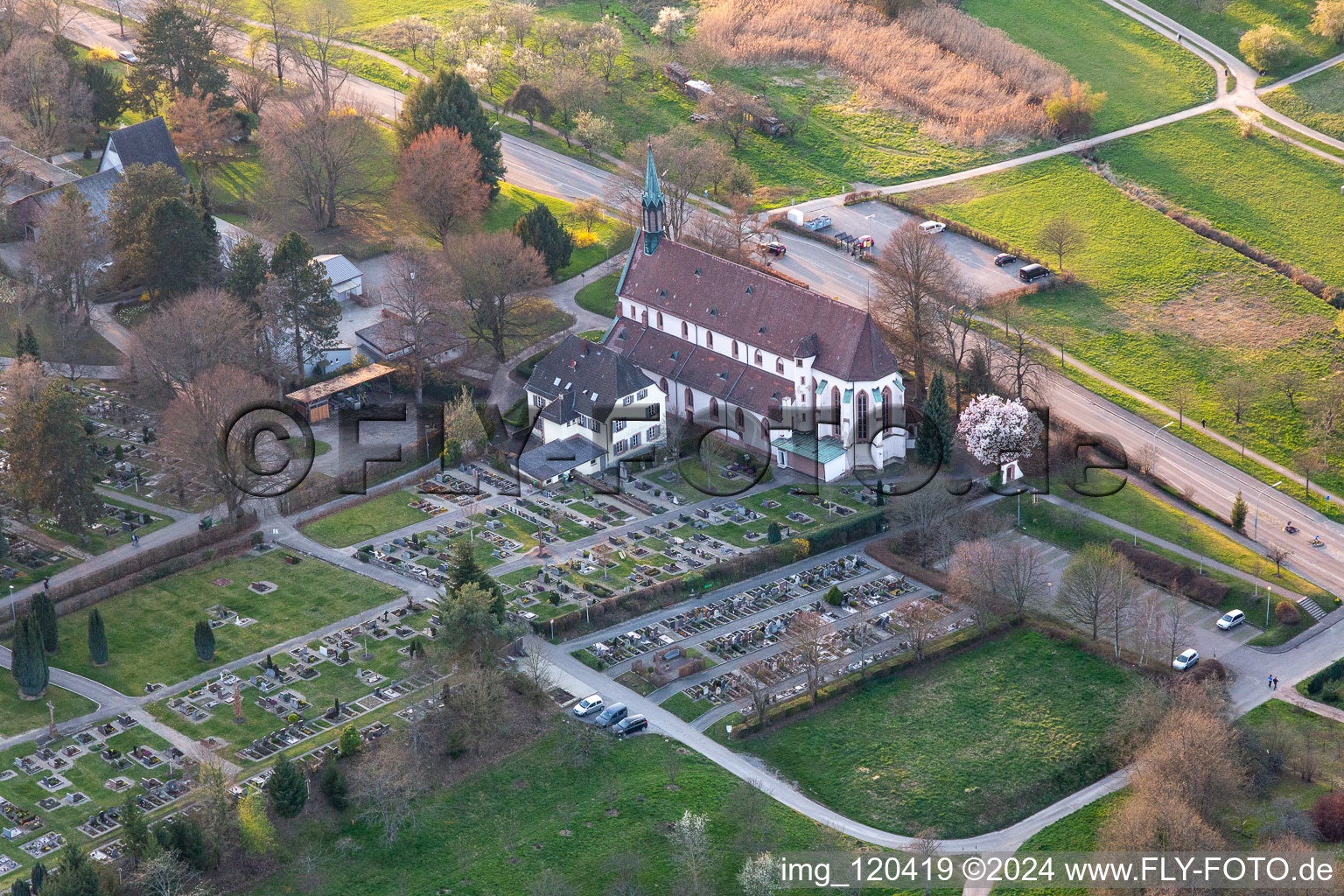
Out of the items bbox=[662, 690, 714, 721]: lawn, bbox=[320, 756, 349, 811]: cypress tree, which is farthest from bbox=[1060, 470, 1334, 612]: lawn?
bbox=[320, 756, 349, 811]: cypress tree

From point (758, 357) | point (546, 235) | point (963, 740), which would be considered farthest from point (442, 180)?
point (963, 740)

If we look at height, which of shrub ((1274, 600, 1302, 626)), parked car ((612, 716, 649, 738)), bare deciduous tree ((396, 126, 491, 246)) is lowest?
parked car ((612, 716, 649, 738))

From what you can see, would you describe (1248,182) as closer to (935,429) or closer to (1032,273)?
(1032,273)

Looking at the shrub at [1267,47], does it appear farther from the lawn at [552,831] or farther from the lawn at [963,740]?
the lawn at [552,831]

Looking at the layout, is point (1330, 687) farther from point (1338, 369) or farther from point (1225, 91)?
point (1225, 91)

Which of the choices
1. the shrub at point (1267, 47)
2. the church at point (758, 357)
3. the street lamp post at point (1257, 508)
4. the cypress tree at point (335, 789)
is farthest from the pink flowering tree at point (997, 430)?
the shrub at point (1267, 47)

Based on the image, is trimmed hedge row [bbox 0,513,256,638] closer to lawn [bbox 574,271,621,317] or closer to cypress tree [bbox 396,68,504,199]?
lawn [bbox 574,271,621,317]
